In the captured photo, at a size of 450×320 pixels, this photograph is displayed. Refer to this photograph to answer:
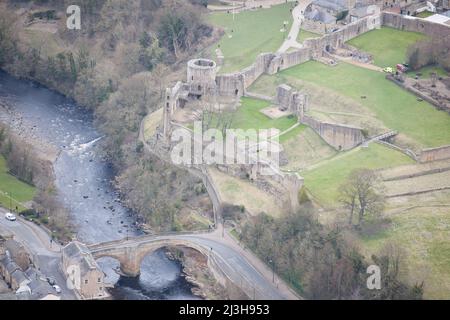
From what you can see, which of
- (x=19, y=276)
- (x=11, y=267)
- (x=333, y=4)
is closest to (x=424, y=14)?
(x=333, y=4)

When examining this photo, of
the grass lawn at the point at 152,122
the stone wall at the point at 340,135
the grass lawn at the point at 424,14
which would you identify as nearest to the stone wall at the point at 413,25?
the grass lawn at the point at 424,14

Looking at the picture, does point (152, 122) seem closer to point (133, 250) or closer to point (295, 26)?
point (295, 26)

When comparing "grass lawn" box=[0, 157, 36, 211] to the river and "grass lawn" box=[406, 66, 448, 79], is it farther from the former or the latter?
"grass lawn" box=[406, 66, 448, 79]

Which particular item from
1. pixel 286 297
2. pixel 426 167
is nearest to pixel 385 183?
pixel 426 167

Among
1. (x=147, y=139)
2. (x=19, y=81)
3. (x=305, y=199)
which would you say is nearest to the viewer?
(x=305, y=199)

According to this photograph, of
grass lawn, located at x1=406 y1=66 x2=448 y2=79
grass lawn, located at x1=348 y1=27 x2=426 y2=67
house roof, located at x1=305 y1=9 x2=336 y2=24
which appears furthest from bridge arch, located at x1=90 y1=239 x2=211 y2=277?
house roof, located at x1=305 y1=9 x2=336 y2=24

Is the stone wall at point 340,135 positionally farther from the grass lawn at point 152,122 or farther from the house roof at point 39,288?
the house roof at point 39,288

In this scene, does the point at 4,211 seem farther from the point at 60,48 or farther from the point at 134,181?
the point at 60,48
